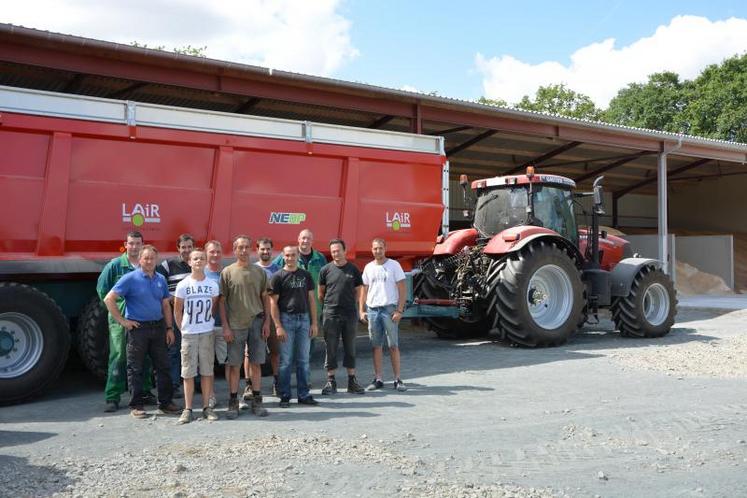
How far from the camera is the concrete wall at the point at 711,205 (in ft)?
90.4

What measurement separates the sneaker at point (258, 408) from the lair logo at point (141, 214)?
242 centimetres

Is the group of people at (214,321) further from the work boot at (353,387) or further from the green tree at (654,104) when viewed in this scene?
the green tree at (654,104)

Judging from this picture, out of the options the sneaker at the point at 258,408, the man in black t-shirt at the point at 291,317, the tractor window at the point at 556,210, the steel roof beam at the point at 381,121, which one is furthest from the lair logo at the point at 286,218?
the steel roof beam at the point at 381,121

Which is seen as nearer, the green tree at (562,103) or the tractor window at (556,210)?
the tractor window at (556,210)

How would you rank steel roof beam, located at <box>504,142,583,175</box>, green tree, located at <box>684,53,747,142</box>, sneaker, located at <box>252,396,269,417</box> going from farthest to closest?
green tree, located at <box>684,53,747,142</box> < steel roof beam, located at <box>504,142,583,175</box> < sneaker, located at <box>252,396,269,417</box>

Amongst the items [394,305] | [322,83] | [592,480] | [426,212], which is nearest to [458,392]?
[394,305]

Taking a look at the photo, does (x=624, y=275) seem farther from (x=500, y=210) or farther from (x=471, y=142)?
(x=471, y=142)

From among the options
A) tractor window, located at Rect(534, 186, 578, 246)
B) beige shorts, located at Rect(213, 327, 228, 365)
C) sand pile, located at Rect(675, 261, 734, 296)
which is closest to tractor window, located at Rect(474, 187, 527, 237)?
tractor window, located at Rect(534, 186, 578, 246)

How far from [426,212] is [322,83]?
332 centimetres

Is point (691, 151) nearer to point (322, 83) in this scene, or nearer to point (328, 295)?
point (322, 83)

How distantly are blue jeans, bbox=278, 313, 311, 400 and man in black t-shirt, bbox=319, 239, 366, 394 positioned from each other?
17.3 inches

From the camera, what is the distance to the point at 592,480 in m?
4.42

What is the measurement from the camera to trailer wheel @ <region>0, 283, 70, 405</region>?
671cm

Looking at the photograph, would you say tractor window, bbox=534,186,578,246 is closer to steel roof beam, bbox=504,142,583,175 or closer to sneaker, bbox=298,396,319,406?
sneaker, bbox=298,396,319,406
